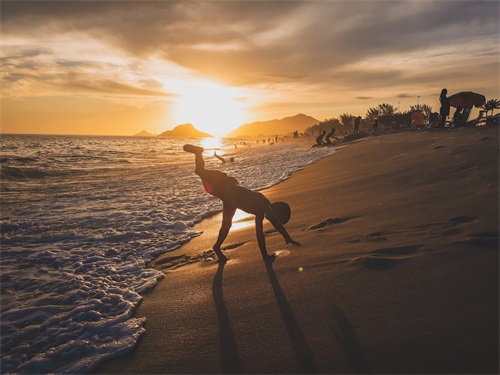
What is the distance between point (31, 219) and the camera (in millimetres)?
9078

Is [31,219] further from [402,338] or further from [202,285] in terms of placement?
[402,338]

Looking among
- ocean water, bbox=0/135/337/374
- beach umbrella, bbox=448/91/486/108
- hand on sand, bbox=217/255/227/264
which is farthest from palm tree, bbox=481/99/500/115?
hand on sand, bbox=217/255/227/264

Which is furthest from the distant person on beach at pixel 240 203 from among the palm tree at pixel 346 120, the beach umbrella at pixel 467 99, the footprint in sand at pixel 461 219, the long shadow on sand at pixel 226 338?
the palm tree at pixel 346 120

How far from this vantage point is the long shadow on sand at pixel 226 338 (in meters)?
2.71

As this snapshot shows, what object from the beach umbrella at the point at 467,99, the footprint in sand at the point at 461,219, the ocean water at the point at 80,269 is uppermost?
the beach umbrella at the point at 467,99

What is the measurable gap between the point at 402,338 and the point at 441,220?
8.47 ft

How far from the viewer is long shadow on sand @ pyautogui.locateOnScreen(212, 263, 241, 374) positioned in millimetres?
2709

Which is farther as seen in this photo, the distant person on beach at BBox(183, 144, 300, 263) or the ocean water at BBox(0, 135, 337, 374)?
the distant person on beach at BBox(183, 144, 300, 263)

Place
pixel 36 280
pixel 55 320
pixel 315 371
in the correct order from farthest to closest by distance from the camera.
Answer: pixel 36 280
pixel 55 320
pixel 315 371

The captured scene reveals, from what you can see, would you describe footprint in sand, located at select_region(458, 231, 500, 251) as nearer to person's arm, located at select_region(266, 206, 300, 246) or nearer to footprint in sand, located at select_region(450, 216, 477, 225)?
footprint in sand, located at select_region(450, 216, 477, 225)

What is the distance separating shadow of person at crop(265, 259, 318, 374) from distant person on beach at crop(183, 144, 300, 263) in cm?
91

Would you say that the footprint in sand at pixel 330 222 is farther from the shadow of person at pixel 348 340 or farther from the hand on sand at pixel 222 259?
the shadow of person at pixel 348 340

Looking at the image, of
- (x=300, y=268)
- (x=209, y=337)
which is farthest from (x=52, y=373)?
(x=300, y=268)

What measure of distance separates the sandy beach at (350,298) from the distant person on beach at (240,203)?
0.38m
